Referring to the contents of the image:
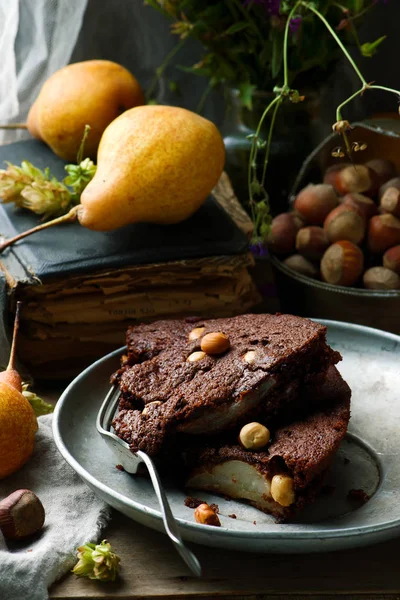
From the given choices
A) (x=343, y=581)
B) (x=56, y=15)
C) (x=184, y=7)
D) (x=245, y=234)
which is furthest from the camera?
(x=56, y=15)

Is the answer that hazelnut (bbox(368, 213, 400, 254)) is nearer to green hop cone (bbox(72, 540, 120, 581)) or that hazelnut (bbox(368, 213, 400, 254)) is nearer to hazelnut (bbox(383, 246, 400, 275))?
hazelnut (bbox(383, 246, 400, 275))

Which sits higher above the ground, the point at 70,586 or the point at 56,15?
the point at 56,15

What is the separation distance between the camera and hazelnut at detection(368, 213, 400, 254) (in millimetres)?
1214

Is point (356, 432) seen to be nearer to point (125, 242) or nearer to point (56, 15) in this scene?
point (125, 242)

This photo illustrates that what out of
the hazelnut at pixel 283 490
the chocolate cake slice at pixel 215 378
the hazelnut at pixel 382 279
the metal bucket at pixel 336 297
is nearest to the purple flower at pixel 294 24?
the metal bucket at pixel 336 297

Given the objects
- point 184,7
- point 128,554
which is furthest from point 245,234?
point 128,554

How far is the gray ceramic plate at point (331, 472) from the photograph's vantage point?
75 cm

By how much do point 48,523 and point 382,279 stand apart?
0.61 metres

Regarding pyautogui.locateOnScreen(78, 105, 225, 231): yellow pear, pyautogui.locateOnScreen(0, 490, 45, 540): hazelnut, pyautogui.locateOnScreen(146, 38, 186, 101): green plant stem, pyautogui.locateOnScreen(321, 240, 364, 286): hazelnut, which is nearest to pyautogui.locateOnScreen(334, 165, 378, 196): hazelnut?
pyautogui.locateOnScreen(321, 240, 364, 286): hazelnut

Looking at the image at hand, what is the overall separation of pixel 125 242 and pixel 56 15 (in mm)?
576

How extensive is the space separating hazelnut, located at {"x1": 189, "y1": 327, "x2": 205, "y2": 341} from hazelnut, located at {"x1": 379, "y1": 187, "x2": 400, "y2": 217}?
42cm

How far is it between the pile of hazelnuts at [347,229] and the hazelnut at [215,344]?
340 mm

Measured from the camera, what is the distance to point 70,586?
81 centimetres

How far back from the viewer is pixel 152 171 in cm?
114
